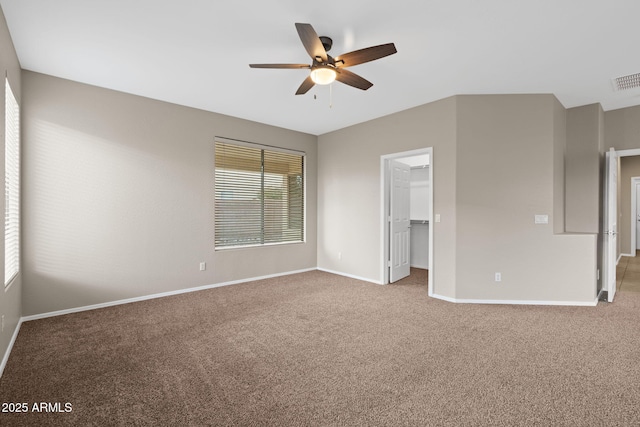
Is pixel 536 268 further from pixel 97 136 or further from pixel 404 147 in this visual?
pixel 97 136

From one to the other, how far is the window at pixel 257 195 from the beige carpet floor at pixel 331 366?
5.18 ft

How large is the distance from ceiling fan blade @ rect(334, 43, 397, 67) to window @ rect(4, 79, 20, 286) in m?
2.87

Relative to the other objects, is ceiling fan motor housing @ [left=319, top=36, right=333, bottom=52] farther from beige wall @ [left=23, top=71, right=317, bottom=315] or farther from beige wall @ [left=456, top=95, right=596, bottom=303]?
beige wall @ [left=23, top=71, right=317, bottom=315]

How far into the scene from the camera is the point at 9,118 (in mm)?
2891

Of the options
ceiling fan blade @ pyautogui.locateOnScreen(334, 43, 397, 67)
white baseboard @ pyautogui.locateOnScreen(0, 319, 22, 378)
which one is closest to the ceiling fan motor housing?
ceiling fan blade @ pyautogui.locateOnScreen(334, 43, 397, 67)

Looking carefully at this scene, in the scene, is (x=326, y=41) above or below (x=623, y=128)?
above

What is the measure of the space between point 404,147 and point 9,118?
15.0 feet

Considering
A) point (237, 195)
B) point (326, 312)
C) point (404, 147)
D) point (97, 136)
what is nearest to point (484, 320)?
point (326, 312)

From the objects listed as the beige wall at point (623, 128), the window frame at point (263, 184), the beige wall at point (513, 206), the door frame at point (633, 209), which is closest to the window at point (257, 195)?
the window frame at point (263, 184)

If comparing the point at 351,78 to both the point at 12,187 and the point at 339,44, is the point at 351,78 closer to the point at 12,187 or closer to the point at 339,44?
the point at 339,44

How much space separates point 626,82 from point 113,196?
20.7 feet

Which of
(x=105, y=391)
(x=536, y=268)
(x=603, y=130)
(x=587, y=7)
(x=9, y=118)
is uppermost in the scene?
(x=587, y=7)

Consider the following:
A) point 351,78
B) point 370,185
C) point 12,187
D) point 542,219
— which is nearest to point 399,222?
point 370,185

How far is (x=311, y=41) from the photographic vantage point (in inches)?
90.2
